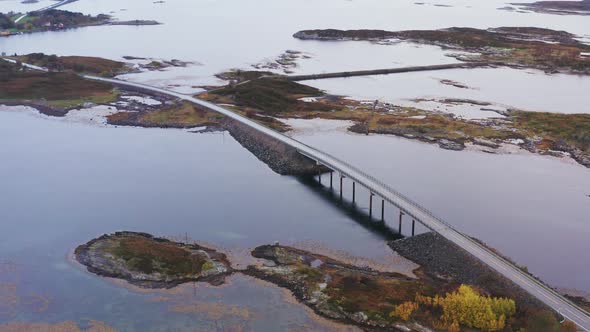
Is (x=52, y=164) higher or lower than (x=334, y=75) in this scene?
lower

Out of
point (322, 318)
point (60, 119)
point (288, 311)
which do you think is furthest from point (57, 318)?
point (60, 119)

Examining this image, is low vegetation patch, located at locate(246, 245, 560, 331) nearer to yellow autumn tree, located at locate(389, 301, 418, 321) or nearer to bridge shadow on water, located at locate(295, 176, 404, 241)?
yellow autumn tree, located at locate(389, 301, 418, 321)

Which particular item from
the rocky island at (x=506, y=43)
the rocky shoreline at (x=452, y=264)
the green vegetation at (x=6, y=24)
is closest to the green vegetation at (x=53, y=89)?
the rocky shoreline at (x=452, y=264)

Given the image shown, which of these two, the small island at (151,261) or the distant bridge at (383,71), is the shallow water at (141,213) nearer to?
the small island at (151,261)

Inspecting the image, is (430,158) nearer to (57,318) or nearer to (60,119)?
(57,318)

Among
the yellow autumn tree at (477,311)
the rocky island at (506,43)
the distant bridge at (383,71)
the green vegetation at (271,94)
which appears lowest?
the yellow autumn tree at (477,311)

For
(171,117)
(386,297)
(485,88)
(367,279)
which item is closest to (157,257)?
(367,279)
